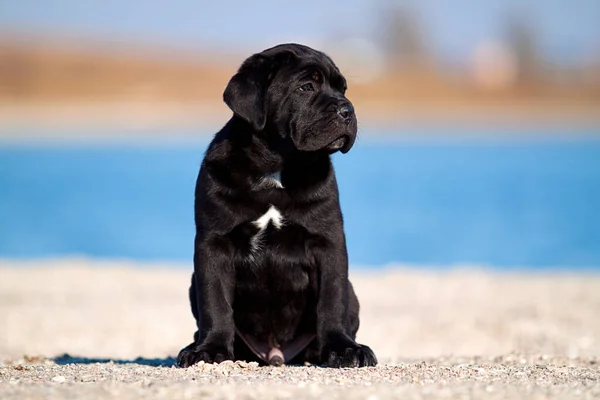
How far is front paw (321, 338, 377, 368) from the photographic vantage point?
467 cm

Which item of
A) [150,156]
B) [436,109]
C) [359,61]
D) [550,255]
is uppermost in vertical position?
[359,61]

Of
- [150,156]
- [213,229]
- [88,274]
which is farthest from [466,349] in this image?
[150,156]

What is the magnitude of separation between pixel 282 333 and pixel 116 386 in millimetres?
1468

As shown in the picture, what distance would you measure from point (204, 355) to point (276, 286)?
0.56m

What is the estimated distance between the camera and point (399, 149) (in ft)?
127

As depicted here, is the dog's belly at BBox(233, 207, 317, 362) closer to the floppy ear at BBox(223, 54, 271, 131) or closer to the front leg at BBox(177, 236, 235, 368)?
the front leg at BBox(177, 236, 235, 368)

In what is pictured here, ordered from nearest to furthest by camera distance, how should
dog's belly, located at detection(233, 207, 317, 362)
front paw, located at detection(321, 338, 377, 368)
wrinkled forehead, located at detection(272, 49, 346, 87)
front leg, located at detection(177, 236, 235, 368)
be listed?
1. front paw, located at detection(321, 338, 377, 368)
2. front leg, located at detection(177, 236, 235, 368)
3. dog's belly, located at detection(233, 207, 317, 362)
4. wrinkled forehead, located at detection(272, 49, 346, 87)

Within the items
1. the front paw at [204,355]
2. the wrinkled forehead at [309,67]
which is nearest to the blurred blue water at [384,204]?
the wrinkled forehead at [309,67]

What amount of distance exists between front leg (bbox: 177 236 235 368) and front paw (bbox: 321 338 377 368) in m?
0.50

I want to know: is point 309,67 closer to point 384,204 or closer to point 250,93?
point 250,93

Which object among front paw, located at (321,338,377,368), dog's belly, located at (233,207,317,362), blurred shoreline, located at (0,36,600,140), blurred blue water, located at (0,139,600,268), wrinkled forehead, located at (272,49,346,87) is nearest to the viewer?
front paw, located at (321,338,377,368)

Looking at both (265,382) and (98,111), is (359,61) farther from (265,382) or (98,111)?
(265,382)

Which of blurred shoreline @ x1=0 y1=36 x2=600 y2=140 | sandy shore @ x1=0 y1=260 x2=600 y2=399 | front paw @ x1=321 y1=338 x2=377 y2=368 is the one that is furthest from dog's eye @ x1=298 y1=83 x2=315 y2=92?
blurred shoreline @ x1=0 y1=36 x2=600 y2=140

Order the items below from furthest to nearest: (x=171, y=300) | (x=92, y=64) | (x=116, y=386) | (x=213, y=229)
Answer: (x=92, y=64)
(x=171, y=300)
(x=213, y=229)
(x=116, y=386)
